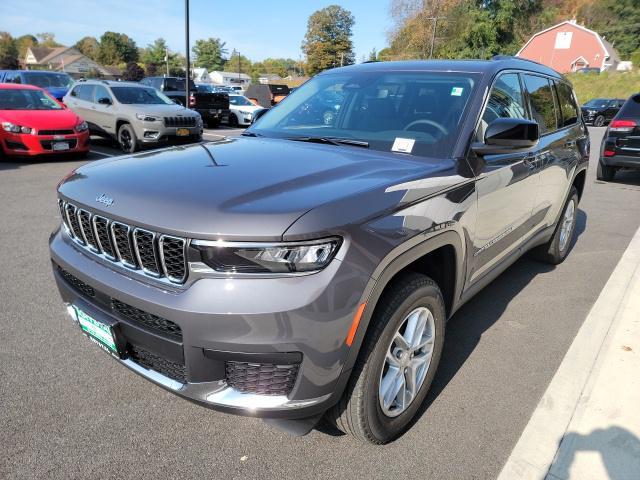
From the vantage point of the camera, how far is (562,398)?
2684 mm

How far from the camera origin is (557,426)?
8.03 ft

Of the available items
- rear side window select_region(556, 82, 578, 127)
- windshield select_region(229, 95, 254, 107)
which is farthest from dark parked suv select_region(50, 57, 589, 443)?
windshield select_region(229, 95, 254, 107)

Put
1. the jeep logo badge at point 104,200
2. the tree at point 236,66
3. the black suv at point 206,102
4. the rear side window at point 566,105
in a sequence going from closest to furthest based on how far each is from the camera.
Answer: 1. the jeep logo badge at point 104,200
2. the rear side window at point 566,105
3. the black suv at point 206,102
4. the tree at point 236,66

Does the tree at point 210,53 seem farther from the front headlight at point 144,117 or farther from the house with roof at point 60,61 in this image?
the front headlight at point 144,117

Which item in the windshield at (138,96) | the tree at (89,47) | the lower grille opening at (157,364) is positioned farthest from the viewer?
the tree at (89,47)

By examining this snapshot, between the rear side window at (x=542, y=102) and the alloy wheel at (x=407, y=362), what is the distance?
2174 millimetres

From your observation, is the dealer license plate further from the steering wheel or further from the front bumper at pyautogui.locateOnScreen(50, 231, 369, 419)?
the steering wheel

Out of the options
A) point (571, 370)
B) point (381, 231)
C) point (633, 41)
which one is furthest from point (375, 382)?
point (633, 41)

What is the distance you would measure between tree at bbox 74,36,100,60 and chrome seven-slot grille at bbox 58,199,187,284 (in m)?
124

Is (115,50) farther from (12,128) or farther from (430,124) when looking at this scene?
(430,124)

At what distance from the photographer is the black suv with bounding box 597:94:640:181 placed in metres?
8.71

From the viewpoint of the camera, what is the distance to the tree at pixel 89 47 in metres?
110

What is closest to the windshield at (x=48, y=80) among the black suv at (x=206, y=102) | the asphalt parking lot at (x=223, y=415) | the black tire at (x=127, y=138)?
the black suv at (x=206, y=102)

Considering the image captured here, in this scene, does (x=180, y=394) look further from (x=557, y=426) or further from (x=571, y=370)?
(x=571, y=370)
